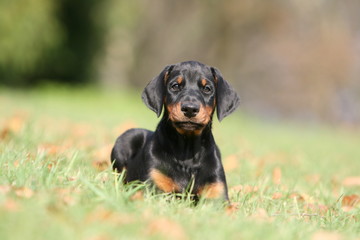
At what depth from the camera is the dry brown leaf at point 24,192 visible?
263 cm

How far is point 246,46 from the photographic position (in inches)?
980

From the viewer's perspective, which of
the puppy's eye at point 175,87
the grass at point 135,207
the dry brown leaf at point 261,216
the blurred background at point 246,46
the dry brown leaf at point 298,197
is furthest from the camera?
the blurred background at point 246,46

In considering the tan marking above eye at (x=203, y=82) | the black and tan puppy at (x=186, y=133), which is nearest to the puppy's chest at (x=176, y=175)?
the black and tan puppy at (x=186, y=133)

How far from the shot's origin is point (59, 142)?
5.66 metres

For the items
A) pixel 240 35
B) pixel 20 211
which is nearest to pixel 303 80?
pixel 240 35

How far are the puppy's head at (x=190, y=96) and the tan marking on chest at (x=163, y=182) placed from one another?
1.06 ft

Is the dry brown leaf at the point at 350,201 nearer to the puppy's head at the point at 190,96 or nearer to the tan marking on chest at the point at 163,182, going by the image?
the puppy's head at the point at 190,96

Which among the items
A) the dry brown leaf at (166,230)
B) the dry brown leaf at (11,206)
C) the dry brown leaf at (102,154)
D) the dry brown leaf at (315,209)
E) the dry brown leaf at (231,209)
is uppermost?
the dry brown leaf at (11,206)

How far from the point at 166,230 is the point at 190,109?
1.24 meters

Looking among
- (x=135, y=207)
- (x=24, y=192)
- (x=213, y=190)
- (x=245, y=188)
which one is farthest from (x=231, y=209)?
(x=24, y=192)

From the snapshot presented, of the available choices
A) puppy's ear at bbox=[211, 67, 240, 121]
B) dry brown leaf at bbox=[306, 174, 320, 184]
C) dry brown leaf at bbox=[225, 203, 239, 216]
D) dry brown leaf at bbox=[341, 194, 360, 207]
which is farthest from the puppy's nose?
dry brown leaf at bbox=[306, 174, 320, 184]

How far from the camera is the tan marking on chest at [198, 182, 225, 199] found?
11.7 feet

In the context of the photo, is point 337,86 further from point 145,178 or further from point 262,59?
point 145,178

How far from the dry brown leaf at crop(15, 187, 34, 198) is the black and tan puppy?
41.4 inches
